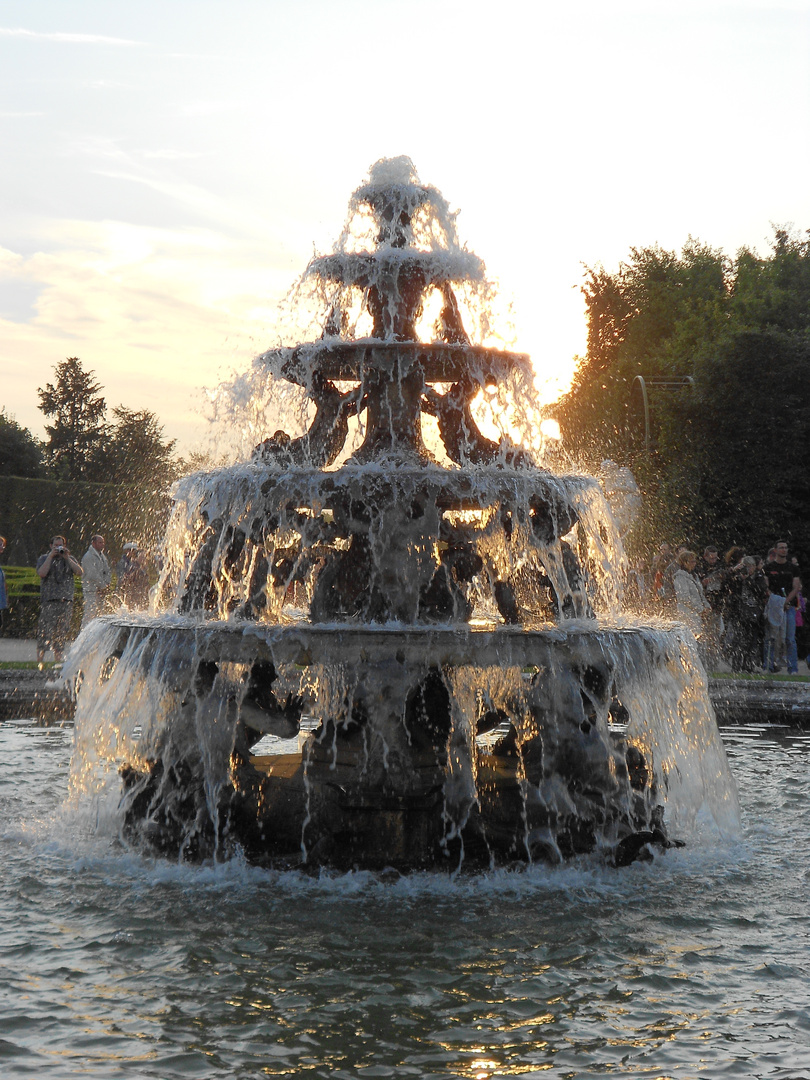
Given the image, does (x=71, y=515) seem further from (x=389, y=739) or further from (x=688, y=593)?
(x=389, y=739)

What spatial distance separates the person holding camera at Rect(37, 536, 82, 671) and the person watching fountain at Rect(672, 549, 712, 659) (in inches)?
274

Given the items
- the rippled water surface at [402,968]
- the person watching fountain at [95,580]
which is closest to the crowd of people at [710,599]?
the person watching fountain at [95,580]

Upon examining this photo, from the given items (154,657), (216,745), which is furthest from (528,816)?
(154,657)

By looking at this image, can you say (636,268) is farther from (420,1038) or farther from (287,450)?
(420,1038)

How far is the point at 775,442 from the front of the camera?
2462 centimetres

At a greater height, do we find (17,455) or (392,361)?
(17,455)

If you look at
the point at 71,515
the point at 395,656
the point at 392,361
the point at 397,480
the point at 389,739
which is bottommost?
the point at 389,739

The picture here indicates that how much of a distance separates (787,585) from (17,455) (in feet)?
179

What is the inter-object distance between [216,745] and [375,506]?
5.26 ft

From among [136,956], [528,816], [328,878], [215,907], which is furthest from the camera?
[528,816]

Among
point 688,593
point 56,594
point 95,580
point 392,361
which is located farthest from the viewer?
point 95,580

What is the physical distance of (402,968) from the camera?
4.63m

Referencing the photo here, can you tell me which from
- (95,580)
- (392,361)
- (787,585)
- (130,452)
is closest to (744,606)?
(787,585)

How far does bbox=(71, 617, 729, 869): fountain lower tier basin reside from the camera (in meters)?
6.00
